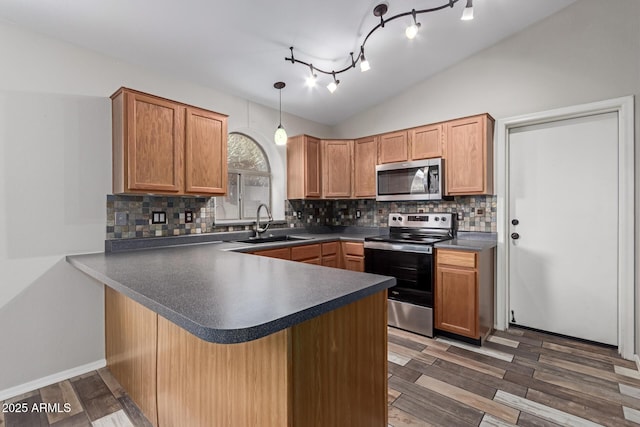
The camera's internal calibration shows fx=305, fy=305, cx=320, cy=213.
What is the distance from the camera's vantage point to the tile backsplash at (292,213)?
2539 mm

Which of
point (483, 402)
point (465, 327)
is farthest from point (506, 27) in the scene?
point (483, 402)

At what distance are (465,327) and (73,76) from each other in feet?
12.3

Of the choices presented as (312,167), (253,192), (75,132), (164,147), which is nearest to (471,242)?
(312,167)

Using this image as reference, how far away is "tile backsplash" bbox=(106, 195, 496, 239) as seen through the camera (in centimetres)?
254

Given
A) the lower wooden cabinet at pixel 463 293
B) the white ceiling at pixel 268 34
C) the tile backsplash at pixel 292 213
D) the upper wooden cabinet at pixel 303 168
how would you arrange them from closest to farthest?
the white ceiling at pixel 268 34
the tile backsplash at pixel 292 213
the lower wooden cabinet at pixel 463 293
the upper wooden cabinet at pixel 303 168

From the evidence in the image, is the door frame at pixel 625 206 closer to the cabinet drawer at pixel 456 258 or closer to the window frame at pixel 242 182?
the cabinet drawer at pixel 456 258

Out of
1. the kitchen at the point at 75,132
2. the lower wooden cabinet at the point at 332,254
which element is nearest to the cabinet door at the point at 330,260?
the lower wooden cabinet at the point at 332,254

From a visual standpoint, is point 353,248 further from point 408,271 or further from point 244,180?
point 244,180

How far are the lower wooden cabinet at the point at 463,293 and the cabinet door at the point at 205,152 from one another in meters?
2.17

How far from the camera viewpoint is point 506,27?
2.85 metres

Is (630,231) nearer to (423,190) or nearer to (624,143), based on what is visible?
(624,143)

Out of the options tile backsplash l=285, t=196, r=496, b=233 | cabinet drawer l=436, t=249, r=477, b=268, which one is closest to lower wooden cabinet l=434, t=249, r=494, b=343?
cabinet drawer l=436, t=249, r=477, b=268

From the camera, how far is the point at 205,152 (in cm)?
271

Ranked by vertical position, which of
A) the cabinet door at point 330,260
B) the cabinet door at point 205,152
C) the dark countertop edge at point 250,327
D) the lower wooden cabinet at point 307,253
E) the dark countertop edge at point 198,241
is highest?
the cabinet door at point 205,152
